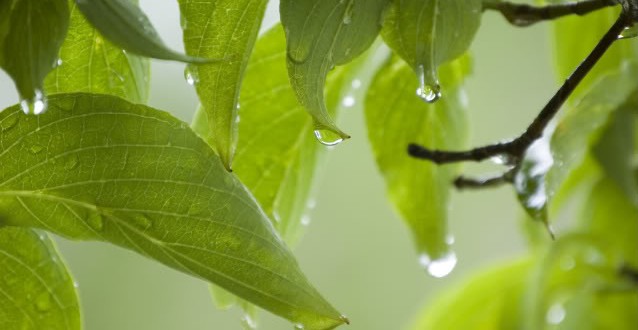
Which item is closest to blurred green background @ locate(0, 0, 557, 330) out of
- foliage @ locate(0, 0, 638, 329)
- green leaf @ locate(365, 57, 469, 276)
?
green leaf @ locate(365, 57, 469, 276)

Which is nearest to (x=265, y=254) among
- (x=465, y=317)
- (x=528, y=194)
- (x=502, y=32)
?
(x=528, y=194)

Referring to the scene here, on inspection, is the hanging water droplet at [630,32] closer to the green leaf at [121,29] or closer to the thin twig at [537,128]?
the thin twig at [537,128]

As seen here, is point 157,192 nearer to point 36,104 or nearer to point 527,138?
point 36,104

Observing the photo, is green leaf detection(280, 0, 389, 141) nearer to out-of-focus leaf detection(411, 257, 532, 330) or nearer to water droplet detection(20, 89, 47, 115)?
water droplet detection(20, 89, 47, 115)

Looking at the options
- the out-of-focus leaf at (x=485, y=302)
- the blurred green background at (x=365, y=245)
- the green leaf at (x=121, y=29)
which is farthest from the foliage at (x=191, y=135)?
the blurred green background at (x=365, y=245)

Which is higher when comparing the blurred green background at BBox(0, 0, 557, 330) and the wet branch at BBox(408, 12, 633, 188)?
the blurred green background at BBox(0, 0, 557, 330)
